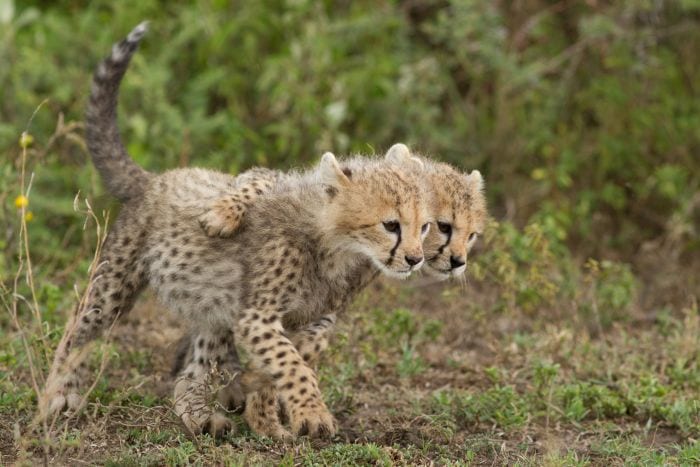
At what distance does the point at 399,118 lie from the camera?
26.7 feet

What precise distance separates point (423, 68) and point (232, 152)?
1.45 meters

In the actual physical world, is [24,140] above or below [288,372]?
above

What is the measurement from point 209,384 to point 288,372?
319mm

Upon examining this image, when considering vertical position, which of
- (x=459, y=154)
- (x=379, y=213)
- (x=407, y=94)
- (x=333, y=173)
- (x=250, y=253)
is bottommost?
(x=250, y=253)

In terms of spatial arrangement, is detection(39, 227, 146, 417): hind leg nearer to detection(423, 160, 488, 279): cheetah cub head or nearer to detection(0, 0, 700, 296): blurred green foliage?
detection(423, 160, 488, 279): cheetah cub head

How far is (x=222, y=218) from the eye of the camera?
481 cm

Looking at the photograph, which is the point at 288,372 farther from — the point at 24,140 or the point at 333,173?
the point at 24,140

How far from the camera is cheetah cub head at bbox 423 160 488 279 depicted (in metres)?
4.69

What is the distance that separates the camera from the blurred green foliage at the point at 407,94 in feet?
25.1

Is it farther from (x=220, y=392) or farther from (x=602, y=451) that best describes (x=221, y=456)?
(x=602, y=451)

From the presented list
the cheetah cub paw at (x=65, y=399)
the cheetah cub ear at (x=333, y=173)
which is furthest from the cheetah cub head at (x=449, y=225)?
the cheetah cub paw at (x=65, y=399)

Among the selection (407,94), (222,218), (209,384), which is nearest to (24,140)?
(222,218)

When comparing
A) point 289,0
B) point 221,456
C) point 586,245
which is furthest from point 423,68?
point 221,456

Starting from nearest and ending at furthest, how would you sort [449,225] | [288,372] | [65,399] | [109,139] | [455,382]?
[288,372] < [449,225] < [65,399] < [109,139] < [455,382]
